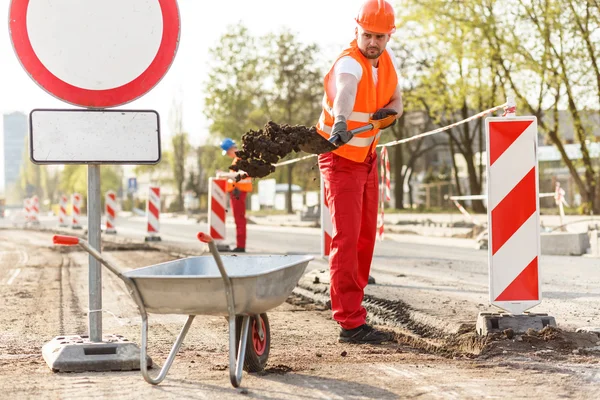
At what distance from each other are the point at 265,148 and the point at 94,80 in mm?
1076

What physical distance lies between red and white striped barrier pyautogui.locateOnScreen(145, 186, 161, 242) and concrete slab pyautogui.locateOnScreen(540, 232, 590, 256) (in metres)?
9.90

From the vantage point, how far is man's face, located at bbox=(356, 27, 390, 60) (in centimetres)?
604

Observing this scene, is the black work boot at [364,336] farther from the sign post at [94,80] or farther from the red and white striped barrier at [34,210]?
the red and white striped barrier at [34,210]

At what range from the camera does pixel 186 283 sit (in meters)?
4.46

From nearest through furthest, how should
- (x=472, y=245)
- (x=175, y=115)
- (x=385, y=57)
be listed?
(x=385, y=57) → (x=472, y=245) → (x=175, y=115)

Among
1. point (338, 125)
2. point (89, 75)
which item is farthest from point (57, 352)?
point (338, 125)

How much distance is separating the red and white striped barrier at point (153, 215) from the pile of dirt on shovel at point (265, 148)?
55.6ft

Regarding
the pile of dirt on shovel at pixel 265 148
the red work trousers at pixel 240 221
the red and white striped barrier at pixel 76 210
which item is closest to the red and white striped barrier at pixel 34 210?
the red and white striped barrier at pixel 76 210

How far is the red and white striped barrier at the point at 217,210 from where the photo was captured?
54.2 feet

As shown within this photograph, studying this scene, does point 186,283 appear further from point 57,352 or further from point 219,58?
point 219,58

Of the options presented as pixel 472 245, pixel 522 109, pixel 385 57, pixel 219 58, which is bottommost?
pixel 472 245

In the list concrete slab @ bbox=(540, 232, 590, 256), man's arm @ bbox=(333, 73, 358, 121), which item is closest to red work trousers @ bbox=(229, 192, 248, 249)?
concrete slab @ bbox=(540, 232, 590, 256)

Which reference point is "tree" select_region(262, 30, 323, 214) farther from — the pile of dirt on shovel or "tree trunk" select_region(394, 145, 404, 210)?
the pile of dirt on shovel

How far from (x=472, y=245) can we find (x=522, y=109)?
16.8 m
